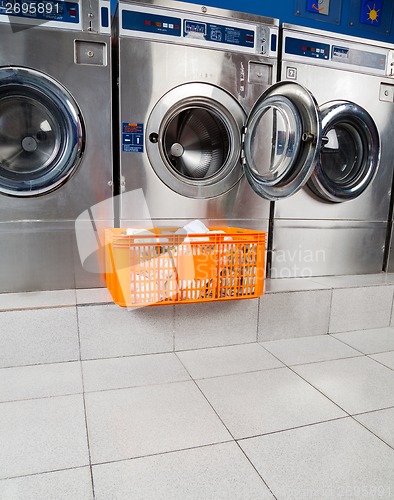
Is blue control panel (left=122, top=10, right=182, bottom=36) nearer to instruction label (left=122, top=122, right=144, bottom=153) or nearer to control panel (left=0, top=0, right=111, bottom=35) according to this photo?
control panel (left=0, top=0, right=111, bottom=35)

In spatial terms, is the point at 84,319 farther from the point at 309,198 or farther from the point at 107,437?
the point at 309,198

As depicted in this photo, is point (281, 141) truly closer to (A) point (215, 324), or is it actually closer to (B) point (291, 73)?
(B) point (291, 73)

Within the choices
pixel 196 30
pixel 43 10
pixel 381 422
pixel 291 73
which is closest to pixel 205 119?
pixel 196 30

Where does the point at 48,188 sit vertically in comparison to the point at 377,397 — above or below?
above

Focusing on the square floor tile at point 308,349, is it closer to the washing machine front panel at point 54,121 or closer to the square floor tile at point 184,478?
the square floor tile at point 184,478

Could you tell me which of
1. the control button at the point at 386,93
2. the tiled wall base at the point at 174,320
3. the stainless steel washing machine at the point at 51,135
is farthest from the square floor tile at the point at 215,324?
the control button at the point at 386,93

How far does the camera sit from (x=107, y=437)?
→ 1.22 meters

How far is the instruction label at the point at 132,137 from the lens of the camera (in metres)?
1.93

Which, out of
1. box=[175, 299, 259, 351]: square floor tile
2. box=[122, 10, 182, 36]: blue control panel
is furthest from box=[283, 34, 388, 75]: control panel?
box=[175, 299, 259, 351]: square floor tile

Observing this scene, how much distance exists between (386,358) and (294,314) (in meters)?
0.51

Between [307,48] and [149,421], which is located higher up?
[307,48]

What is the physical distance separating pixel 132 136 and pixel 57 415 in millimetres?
1356

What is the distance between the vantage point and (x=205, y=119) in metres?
2.13

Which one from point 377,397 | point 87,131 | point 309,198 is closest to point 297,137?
point 309,198
